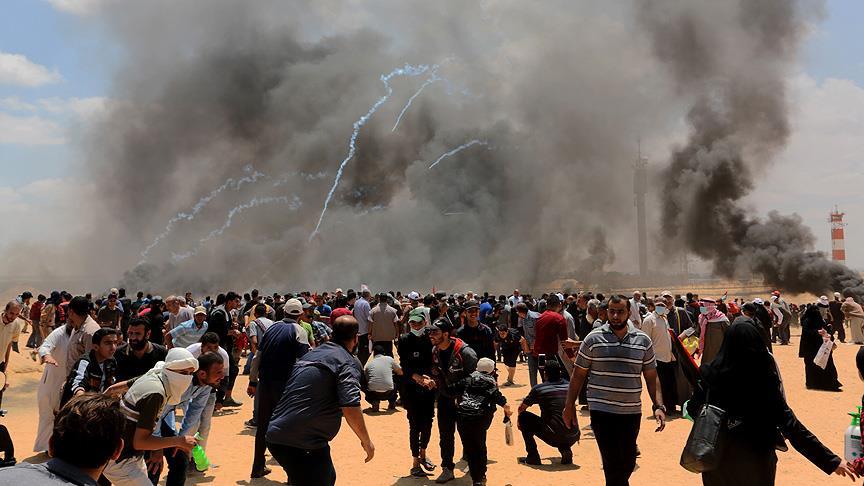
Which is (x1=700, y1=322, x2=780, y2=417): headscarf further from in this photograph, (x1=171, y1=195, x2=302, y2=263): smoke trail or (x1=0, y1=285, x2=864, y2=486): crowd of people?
(x1=171, y1=195, x2=302, y2=263): smoke trail

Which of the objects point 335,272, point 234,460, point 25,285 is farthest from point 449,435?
point 25,285

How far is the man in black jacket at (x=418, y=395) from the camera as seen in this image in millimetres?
6949

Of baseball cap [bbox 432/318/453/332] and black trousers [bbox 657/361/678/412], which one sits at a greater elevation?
baseball cap [bbox 432/318/453/332]

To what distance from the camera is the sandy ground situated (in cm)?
686

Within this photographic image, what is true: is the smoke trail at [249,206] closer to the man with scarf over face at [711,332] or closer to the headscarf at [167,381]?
the man with scarf over face at [711,332]

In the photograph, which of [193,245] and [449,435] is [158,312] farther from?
[193,245]

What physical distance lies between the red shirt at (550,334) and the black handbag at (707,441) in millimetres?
4907

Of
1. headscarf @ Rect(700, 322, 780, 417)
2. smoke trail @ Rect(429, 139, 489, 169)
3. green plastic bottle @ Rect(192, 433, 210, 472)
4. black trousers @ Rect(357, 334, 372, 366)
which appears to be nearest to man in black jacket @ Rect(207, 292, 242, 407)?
green plastic bottle @ Rect(192, 433, 210, 472)

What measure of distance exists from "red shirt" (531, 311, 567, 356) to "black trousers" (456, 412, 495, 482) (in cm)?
287

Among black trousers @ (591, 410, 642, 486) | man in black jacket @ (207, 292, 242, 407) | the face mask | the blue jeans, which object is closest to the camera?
the face mask

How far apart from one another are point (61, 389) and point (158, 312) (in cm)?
587

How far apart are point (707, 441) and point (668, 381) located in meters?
6.40

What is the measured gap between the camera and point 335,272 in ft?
159

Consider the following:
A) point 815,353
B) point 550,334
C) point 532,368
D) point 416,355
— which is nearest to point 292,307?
point 416,355
